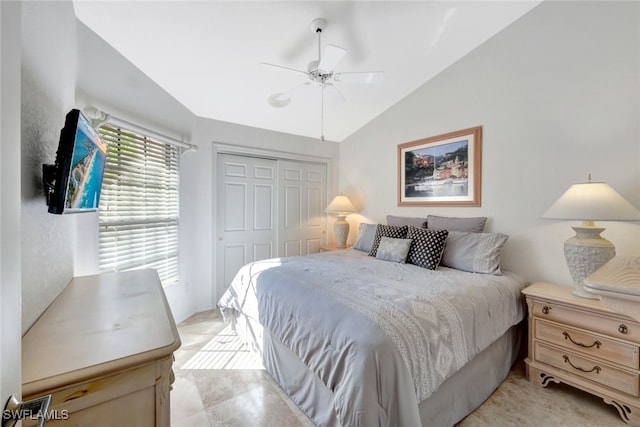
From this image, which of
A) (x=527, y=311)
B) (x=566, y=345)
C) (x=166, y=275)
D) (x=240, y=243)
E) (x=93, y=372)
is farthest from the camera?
(x=240, y=243)

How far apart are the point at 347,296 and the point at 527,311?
163 cm

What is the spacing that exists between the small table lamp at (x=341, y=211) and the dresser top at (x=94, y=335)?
2756 mm

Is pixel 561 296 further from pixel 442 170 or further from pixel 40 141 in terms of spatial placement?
pixel 40 141

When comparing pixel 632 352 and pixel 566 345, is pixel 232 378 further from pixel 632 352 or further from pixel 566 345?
pixel 632 352

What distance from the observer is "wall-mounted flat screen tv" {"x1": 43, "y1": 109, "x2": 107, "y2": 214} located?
3.19 ft

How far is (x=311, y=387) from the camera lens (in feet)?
5.39

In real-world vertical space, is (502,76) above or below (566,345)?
above

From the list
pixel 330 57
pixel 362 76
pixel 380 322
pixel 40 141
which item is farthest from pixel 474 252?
pixel 40 141

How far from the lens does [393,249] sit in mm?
2668

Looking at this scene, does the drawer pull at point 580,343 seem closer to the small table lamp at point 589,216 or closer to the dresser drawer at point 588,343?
the dresser drawer at point 588,343

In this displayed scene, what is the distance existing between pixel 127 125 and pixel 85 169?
1256 millimetres

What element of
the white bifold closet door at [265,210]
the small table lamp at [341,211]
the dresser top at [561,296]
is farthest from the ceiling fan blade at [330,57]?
the dresser top at [561,296]

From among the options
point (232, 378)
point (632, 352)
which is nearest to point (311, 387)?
point (232, 378)

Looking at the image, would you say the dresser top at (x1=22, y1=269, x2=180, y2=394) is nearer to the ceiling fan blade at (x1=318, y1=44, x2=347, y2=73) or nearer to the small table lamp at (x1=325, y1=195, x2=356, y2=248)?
the ceiling fan blade at (x1=318, y1=44, x2=347, y2=73)
